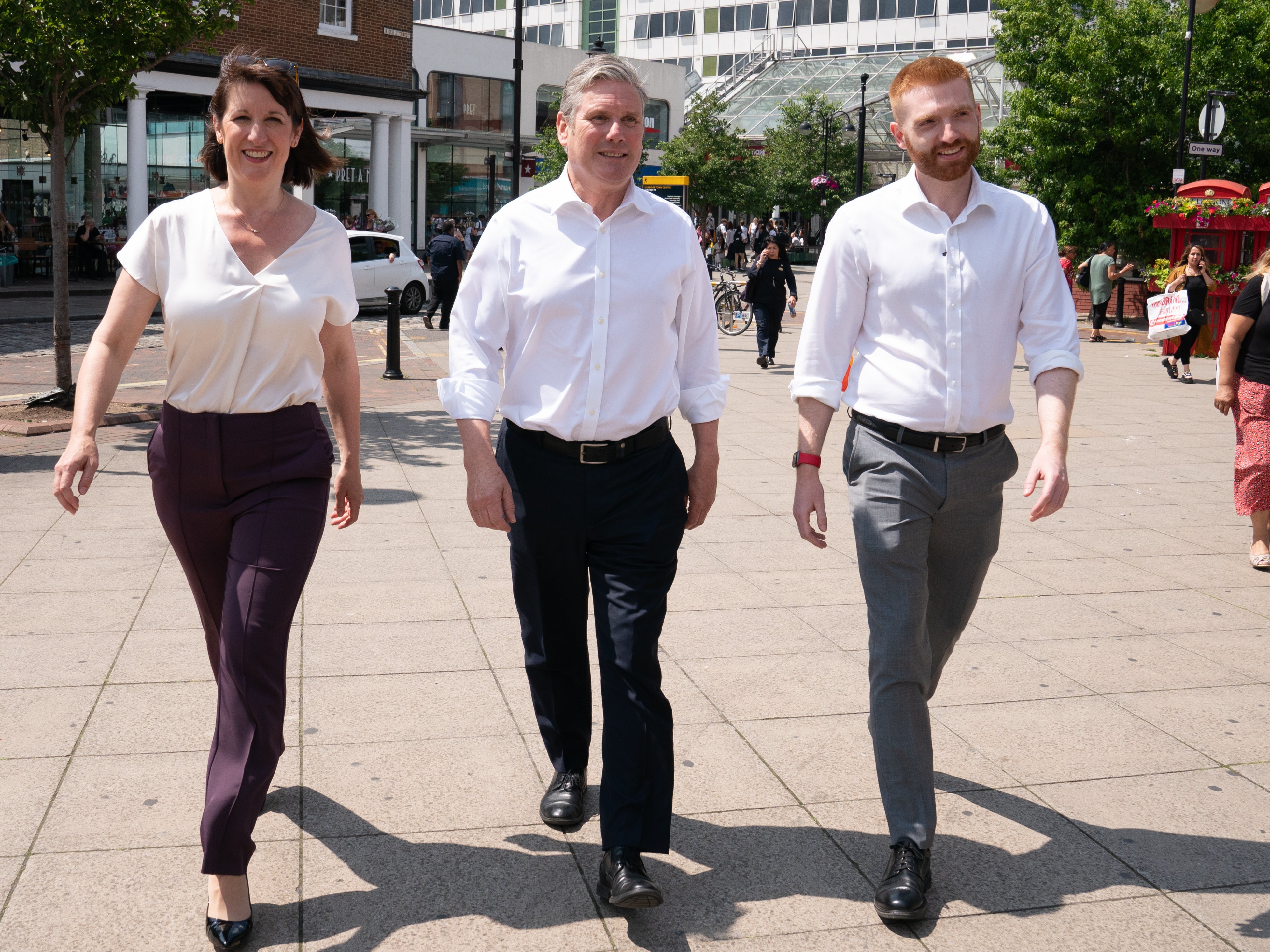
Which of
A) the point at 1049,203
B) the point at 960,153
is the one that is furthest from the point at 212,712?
the point at 1049,203

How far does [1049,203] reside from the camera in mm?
26328

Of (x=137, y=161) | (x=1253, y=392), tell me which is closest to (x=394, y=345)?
(x=1253, y=392)

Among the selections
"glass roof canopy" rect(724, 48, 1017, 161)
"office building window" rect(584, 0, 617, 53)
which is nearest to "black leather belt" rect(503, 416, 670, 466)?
"glass roof canopy" rect(724, 48, 1017, 161)

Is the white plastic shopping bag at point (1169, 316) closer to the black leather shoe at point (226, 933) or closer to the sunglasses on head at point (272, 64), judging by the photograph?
the sunglasses on head at point (272, 64)

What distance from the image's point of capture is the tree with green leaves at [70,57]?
33.7 ft

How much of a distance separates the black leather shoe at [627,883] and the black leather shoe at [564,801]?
0.35 m

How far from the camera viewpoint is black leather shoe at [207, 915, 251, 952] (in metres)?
2.86

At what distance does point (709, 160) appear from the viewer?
4794cm

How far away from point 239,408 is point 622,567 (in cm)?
99

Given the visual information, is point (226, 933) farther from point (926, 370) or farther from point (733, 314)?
point (733, 314)

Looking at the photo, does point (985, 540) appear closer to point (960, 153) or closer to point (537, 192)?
point (960, 153)

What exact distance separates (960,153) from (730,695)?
2.14 metres

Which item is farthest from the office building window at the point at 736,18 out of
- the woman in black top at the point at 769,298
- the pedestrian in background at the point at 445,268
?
Answer: the woman in black top at the point at 769,298

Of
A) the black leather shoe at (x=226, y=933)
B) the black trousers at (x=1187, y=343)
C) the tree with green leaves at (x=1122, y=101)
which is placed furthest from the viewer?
the tree with green leaves at (x=1122, y=101)
